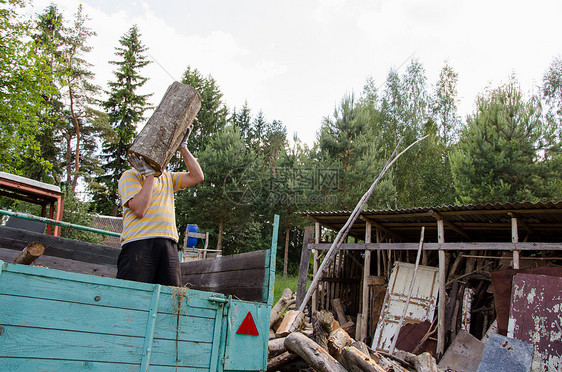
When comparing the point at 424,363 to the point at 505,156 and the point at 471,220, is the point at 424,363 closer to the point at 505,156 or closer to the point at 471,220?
the point at 471,220

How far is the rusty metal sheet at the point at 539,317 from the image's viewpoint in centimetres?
530

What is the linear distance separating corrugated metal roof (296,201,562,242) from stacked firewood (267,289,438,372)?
358 cm

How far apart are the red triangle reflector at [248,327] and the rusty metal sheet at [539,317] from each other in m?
4.87

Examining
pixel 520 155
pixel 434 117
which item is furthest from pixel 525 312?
pixel 434 117

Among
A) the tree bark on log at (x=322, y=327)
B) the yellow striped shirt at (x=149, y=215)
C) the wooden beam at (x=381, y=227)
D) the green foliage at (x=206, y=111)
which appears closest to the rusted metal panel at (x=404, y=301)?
the wooden beam at (x=381, y=227)

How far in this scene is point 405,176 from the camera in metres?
23.5

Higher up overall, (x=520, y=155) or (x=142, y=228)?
(x=520, y=155)

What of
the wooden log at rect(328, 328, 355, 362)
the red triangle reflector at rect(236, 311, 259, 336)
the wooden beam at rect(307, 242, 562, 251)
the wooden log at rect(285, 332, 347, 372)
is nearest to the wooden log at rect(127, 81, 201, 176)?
the red triangle reflector at rect(236, 311, 259, 336)

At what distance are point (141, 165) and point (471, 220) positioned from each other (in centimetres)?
812

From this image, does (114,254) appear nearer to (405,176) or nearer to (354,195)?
(354,195)

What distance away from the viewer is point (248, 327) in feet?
7.88

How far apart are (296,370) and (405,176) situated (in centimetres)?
2054

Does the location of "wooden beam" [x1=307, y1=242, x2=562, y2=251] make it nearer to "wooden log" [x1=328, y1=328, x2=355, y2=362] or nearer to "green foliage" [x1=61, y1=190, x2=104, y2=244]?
"wooden log" [x1=328, y1=328, x2=355, y2=362]

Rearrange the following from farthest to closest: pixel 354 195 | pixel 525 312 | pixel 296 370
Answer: pixel 354 195, pixel 525 312, pixel 296 370
